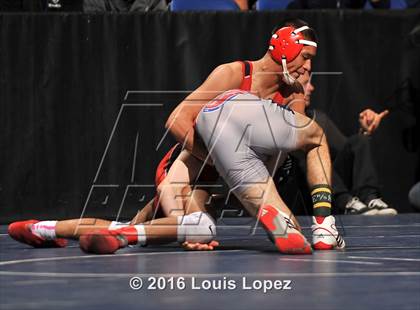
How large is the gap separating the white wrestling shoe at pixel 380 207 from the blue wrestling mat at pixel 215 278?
241cm

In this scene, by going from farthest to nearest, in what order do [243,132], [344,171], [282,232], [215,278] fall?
[344,171] → [243,132] → [282,232] → [215,278]

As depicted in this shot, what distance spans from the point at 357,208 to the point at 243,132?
10.2 ft

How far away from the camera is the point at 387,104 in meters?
8.14

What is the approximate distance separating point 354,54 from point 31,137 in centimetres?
243

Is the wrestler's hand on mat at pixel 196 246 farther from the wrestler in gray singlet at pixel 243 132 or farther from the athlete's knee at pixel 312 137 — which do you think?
the athlete's knee at pixel 312 137

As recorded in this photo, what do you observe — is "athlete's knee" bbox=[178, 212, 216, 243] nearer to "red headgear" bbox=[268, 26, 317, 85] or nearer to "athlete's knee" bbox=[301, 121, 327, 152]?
"athlete's knee" bbox=[301, 121, 327, 152]

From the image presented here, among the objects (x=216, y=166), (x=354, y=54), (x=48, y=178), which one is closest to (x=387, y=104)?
(x=354, y=54)

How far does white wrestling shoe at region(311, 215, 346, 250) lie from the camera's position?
4996 mm

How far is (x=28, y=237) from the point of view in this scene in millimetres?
5090

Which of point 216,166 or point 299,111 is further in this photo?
point 299,111

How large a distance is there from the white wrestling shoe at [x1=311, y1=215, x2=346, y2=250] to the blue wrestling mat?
0.32 feet

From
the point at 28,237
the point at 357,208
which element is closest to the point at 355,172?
the point at 357,208

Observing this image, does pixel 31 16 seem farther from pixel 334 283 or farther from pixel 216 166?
pixel 334 283

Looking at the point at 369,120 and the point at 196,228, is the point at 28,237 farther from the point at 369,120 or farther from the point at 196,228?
the point at 369,120
